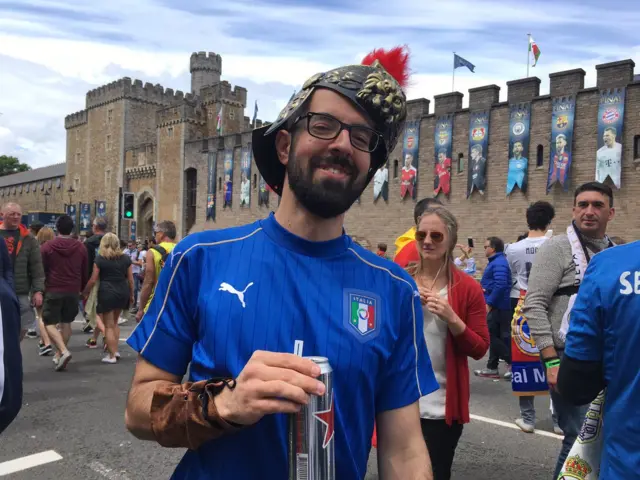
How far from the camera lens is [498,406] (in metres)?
5.51

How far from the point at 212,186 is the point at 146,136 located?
1585cm

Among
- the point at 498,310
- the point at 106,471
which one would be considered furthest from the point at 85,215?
the point at 106,471

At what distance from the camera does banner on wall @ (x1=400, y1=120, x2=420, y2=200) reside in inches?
912

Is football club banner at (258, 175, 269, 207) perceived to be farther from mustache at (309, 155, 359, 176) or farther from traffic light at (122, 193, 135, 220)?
mustache at (309, 155, 359, 176)

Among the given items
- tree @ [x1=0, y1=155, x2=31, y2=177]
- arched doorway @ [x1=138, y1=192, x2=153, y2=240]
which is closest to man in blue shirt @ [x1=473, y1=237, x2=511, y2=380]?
arched doorway @ [x1=138, y1=192, x2=153, y2=240]

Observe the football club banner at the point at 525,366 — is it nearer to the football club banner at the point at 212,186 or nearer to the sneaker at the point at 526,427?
the sneaker at the point at 526,427

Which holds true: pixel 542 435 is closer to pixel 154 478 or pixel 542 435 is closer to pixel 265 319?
pixel 154 478

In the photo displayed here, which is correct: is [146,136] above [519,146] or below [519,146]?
above

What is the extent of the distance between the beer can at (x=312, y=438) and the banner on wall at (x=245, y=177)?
98.6ft

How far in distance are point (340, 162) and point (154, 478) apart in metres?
3.10

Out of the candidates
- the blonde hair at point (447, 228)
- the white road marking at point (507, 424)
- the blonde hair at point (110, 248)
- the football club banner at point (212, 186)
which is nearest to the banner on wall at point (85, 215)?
the football club banner at point (212, 186)

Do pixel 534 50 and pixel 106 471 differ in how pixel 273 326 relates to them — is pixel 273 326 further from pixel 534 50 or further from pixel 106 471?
pixel 534 50

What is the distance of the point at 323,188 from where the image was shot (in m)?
1.31

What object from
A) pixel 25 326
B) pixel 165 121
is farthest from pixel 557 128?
pixel 165 121
